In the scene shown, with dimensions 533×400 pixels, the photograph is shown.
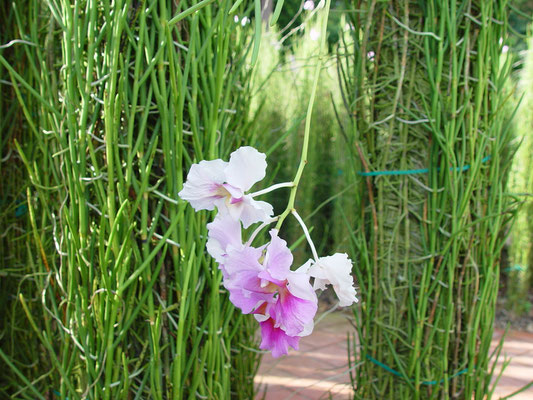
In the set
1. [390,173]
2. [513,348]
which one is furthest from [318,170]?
[390,173]

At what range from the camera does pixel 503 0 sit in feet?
3.77

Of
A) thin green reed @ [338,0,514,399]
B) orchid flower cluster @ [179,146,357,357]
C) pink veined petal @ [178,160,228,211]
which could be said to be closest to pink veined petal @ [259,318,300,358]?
orchid flower cluster @ [179,146,357,357]

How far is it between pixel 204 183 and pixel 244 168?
3 centimetres

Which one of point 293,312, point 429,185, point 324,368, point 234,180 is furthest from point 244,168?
point 324,368

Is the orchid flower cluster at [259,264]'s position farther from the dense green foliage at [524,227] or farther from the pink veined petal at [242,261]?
the dense green foliage at [524,227]

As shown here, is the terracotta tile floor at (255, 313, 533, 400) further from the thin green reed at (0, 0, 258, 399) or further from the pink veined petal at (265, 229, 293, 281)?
the pink veined petal at (265, 229, 293, 281)

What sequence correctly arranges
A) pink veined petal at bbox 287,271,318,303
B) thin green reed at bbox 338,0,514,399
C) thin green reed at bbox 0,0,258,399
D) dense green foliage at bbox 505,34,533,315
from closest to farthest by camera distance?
pink veined petal at bbox 287,271,318,303, thin green reed at bbox 0,0,258,399, thin green reed at bbox 338,0,514,399, dense green foliage at bbox 505,34,533,315

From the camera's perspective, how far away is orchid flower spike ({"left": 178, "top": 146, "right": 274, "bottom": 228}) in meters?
0.41

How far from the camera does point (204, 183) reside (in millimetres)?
419

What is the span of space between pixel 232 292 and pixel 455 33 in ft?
3.12

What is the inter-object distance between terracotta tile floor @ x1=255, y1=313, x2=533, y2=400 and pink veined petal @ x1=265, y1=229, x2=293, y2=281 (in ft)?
5.01

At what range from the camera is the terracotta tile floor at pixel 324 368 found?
208 cm

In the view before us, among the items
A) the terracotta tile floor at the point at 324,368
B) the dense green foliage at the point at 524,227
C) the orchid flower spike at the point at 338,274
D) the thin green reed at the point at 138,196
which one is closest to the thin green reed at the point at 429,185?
the thin green reed at the point at 138,196

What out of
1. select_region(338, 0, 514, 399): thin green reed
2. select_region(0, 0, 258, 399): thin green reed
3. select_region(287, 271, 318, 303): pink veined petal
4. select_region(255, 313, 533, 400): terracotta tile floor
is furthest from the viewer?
select_region(255, 313, 533, 400): terracotta tile floor
